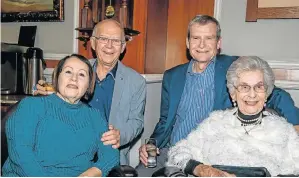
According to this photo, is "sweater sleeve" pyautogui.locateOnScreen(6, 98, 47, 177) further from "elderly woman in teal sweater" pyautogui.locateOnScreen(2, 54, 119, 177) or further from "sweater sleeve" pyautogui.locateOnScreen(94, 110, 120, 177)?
"sweater sleeve" pyautogui.locateOnScreen(94, 110, 120, 177)

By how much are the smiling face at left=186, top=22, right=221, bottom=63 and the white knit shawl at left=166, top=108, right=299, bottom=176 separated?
46 cm

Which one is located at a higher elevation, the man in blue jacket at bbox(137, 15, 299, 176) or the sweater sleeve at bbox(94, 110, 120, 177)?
the man in blue jacket at bbox(137, 15, 299, 176)

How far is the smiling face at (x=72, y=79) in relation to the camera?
64.8 inches

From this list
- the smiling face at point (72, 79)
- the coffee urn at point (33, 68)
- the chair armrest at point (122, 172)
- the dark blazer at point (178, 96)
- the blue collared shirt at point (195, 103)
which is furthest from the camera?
the coffee urn at point (33, 68)

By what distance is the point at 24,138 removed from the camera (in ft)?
5.03

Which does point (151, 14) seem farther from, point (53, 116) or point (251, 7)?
point (53, 116)

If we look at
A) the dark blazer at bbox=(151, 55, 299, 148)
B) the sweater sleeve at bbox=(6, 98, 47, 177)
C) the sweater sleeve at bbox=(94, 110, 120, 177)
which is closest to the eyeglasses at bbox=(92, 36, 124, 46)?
the dark blazer at bbox=(151, 55, 299, 148)

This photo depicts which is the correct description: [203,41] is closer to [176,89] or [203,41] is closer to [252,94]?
[176,89]

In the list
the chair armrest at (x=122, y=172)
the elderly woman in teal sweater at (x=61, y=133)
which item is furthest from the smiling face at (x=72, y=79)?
the chair armrest at (x=122, y=172)

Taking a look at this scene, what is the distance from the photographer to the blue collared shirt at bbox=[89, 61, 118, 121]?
218 centimetres

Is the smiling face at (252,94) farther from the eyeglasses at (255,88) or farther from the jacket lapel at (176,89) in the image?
the jacket lapel at (176,89)

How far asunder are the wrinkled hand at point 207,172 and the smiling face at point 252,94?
0.33 meters

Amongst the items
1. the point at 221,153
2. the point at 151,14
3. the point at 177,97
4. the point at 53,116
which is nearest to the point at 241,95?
the point at 221,153

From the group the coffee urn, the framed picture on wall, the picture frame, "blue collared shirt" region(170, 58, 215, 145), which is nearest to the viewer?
"blue collared shirt" region(170, 58, 215, 145)
